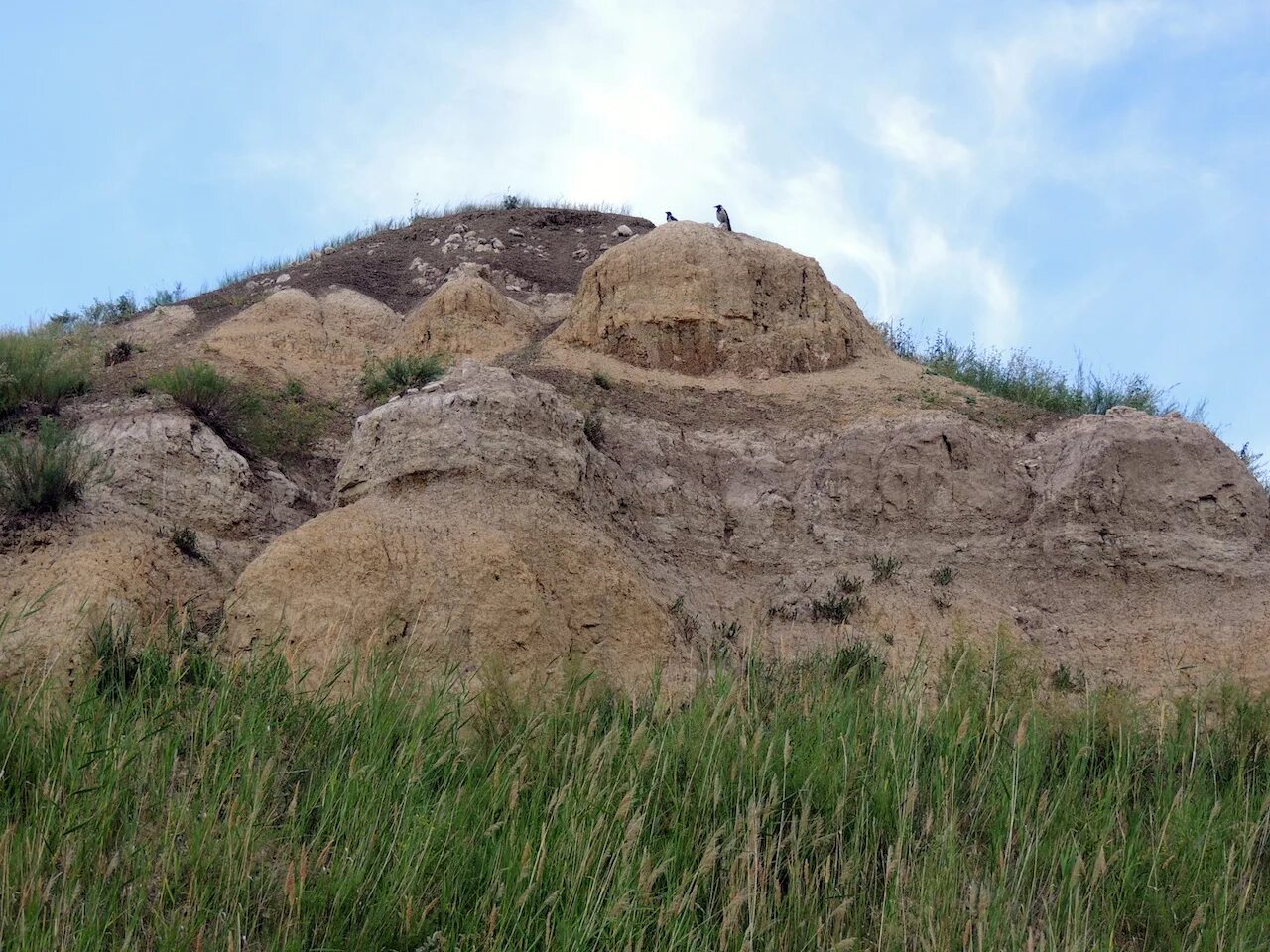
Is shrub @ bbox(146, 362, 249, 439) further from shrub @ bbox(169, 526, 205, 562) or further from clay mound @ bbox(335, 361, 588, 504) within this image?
shrub @ bbox(169, 526, 205, 562)

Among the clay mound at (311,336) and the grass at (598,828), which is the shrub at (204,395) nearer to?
the clay mound at (311,336)

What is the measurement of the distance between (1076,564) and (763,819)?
264 inches

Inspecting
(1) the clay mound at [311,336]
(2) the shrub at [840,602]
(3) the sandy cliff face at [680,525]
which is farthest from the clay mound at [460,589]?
(1) the clay mound at [311,336]

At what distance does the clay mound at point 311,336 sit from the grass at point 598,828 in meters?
8.45

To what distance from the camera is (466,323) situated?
15195 mm

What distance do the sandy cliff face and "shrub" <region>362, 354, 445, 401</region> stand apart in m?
0.53

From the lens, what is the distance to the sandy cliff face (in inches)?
332

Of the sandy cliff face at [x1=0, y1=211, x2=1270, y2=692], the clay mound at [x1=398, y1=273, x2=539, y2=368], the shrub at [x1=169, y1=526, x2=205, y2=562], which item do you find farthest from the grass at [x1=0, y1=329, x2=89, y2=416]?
the clay mound at [x1=398, y1=273, x2=539, y2=368]

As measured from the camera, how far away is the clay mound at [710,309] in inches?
553

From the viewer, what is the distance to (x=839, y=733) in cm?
562

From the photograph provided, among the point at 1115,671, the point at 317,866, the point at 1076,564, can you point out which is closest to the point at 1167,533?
the point at 1076,564

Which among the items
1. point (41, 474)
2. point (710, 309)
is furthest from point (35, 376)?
point (710, 309)

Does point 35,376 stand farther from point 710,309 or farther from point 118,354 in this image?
point 710,309

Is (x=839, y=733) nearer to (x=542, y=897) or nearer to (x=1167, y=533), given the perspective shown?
(x=542, y=897)
